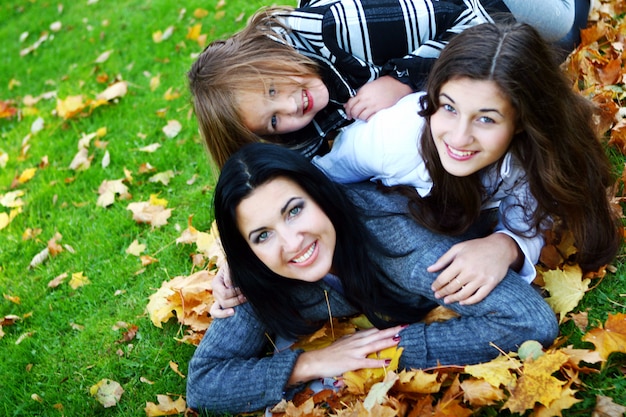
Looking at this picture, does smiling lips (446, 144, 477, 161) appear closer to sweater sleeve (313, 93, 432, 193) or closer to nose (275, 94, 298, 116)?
sweater sleeve (313, 93, 432, 193)

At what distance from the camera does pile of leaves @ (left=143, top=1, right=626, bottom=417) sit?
195 cm

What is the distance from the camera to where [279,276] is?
2.46 meters

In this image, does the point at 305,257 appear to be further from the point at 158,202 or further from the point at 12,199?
the point at 12,199

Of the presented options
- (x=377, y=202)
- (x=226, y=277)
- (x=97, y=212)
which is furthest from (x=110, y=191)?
(x=377, y=202)

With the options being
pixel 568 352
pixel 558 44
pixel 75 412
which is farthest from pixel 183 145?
pixel 568 352

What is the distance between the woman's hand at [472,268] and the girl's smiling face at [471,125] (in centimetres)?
29

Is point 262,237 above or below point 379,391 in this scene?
above

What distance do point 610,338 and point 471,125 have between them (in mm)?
794

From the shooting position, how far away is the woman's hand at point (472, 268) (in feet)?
7.36

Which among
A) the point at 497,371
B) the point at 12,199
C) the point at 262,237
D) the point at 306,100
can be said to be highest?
the point at 306,100

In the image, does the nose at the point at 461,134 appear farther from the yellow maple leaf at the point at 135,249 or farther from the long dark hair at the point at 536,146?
the yellow maple leaf at the point at 135,249

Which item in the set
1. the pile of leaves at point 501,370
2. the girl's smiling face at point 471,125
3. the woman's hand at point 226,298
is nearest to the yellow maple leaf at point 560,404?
the pile of leaves at point 501,370

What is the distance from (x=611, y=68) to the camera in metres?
3.12

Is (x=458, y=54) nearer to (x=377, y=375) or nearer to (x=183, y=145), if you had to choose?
(x=377, y=375)
